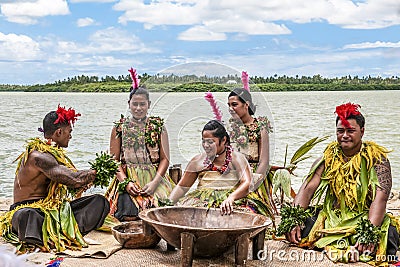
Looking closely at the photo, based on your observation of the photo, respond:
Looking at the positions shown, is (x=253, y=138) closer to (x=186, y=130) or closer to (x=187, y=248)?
(x=186, y=130)

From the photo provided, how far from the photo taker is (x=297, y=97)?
3938cm

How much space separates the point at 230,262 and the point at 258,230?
35 centimetres

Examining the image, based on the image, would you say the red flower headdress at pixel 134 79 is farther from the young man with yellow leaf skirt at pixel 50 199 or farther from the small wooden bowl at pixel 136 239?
the small wooden bowl at pixel 136 239

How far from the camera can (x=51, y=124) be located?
4.90 metres

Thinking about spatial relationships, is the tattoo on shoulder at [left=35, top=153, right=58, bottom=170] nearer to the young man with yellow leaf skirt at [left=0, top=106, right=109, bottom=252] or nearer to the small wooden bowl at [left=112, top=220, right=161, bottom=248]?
the young man with yellow leaf skirt at [left=0, top=106, right=109, bottom=252]

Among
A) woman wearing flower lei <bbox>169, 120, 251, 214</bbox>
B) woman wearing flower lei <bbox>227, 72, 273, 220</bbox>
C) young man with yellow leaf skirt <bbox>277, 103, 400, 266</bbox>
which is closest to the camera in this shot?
young man with yellow leaf skirt <bbox>277, 103, 400, 266</bbox>

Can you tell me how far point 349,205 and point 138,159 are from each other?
6.41 ft

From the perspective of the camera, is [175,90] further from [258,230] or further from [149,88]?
[258,230]

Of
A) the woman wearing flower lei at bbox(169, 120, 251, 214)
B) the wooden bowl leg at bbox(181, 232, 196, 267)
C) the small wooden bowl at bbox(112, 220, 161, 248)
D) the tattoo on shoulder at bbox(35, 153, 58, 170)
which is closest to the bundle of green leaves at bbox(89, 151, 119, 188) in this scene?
the tattoo on shoulder at bbox(35, 153, 58, 170)

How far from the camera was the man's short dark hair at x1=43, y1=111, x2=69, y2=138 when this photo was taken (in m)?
4.89

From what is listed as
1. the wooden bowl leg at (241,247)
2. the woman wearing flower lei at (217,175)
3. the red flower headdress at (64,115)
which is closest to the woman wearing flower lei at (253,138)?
the woman wearing flower lei at (217,175)

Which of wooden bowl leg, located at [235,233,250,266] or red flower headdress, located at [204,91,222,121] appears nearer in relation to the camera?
wooden bowl leg, located at [235,233,250,266]

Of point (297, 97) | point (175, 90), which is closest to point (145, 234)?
point (175, 90)

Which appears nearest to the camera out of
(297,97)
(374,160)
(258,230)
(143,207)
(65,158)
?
(258,230)
